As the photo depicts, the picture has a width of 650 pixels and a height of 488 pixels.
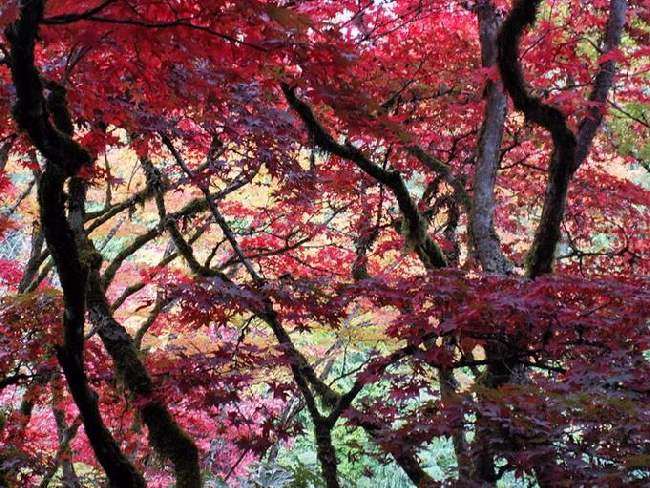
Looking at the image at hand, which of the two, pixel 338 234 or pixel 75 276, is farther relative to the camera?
pixel 338 234

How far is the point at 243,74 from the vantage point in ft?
11.2

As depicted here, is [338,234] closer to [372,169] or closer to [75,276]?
[372,169]

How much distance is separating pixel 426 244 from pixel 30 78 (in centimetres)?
351

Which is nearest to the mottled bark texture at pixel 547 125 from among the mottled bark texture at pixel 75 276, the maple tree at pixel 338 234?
the maple tree at pixel 338 234

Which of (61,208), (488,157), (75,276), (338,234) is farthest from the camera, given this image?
(338,234)

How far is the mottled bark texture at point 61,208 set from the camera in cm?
198

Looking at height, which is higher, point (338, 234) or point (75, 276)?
point (338, 234)

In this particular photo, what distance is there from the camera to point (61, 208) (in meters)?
2.58

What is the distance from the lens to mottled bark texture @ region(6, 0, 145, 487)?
6.49 ft

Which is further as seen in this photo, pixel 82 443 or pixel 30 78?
pixel 82 443

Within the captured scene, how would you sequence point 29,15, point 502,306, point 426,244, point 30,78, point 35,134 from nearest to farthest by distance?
1. point 29,15
2. point 30,78
3. point 35,134
4. point 502,306
5. point 426,244

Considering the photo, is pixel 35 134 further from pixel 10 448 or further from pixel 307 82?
pixel 10 448

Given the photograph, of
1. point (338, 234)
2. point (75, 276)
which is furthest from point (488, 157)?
point (75, 276)

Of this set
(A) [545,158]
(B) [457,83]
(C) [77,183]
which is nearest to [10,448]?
(C) [77,183]
